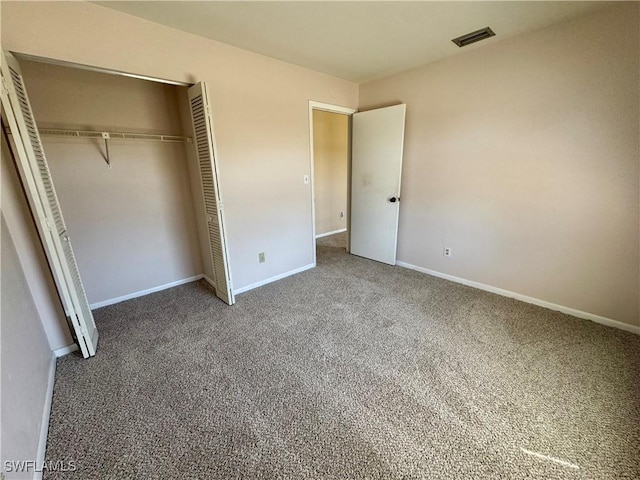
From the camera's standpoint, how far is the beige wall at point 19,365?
111cm

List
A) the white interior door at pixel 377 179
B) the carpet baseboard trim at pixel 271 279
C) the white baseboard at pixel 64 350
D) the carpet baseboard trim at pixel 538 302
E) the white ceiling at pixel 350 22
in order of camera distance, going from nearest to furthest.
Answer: the white ceiling at pixel 350 22 < the white baseboard at pixel 64 350 < the carpet baseboard trim at pixel 538 302 < the carpet baseboard trim at pixel 271 279 < the white interior door at pixel 377 179

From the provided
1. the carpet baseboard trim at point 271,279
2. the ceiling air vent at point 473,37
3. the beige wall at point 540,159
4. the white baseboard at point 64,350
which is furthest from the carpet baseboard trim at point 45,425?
the ceiling air vent at point 473,37

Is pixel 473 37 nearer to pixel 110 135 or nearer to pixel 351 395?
pixel 351 395

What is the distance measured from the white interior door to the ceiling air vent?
0.79 m

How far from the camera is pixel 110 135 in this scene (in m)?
2.44

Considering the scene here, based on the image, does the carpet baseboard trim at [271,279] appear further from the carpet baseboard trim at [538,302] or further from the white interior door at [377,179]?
the carpet baseboard trim at [538,302]

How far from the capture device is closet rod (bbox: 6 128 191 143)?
2228mm

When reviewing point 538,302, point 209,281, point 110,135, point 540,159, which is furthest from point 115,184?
point 538,302

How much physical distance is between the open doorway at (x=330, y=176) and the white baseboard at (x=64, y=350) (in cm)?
335

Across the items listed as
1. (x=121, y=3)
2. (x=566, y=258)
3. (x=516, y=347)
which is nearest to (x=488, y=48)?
(x=566, y=258)

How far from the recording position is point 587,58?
203cm

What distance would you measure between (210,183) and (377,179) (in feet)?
6.99

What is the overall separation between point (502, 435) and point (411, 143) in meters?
2.85

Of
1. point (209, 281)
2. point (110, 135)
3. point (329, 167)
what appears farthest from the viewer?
point (329, 167)
